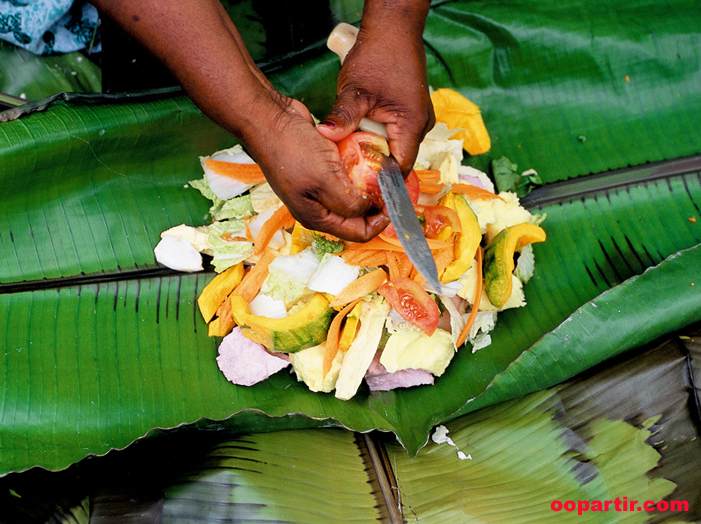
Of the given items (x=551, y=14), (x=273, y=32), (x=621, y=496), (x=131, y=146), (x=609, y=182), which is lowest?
(x=621, y=496)

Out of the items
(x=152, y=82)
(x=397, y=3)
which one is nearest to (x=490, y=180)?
(x=397, y=3)

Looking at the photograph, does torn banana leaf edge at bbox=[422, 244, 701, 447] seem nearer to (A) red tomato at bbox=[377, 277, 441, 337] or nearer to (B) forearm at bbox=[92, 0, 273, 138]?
(A) red tomato at bbox=[377, 277, 441, 337]

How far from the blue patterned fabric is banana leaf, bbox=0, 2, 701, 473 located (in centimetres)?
61

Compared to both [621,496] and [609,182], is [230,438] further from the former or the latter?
[609,182]

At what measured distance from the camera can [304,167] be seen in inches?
44.6

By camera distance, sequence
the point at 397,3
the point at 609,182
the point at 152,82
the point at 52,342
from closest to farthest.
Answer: the point at 397,3 → the point at 52,342 → the point at 609,182 → the point at 152,82

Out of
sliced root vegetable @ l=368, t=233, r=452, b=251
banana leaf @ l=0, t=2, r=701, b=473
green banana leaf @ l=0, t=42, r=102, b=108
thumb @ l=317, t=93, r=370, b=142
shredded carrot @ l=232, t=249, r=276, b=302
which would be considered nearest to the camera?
thumb @ l=317, t=93, r=370, b=142

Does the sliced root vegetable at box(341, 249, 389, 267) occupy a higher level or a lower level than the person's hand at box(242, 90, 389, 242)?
lower

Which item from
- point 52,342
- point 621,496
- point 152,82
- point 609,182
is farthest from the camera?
point 152,82

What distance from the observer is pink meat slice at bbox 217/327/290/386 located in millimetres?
1641

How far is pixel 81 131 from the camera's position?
5.19ft

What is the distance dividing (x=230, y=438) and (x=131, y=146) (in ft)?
3.74
